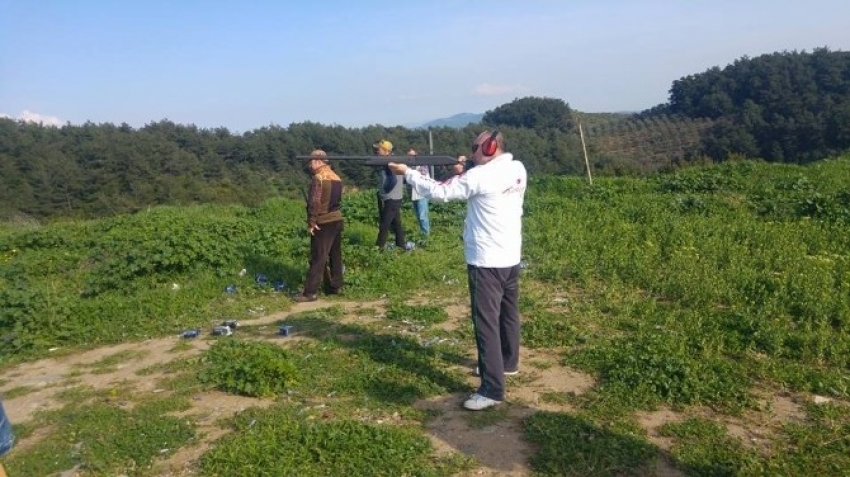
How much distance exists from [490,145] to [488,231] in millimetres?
606

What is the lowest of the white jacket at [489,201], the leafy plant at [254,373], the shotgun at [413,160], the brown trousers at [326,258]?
the leafy plant at [254,373]

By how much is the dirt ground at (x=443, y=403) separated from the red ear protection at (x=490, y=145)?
71.3 inches

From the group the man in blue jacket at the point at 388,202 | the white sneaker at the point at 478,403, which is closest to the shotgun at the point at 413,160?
the white sneaker at the point at 478,403

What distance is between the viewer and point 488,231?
4.57m

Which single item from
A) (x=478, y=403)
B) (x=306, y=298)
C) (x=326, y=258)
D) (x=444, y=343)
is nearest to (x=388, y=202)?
(x=326, y=258)

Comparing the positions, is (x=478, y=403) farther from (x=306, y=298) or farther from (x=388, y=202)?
(x=388, y=202)

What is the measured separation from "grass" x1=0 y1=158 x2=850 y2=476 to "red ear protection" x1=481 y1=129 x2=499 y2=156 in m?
1.82

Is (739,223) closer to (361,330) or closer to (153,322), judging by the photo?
(361,330)

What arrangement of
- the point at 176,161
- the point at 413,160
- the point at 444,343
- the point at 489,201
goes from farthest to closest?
the point at 176,161, the point at 444,343, the point at 413,160, the point at 489,201

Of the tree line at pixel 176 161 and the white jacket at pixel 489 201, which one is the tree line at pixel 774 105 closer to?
the tree line at pixel 176 161

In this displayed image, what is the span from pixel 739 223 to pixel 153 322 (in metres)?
8.15

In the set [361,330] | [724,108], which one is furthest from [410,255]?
[724,108]

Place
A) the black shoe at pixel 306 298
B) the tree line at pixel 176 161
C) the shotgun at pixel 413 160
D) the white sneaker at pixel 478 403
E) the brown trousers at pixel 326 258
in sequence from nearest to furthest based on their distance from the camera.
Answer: the white sneaker at pixel 478 403, the shotgun at pixel 413 160, the brown trousers at pixel 326 258, the black shoe at pixel 306 298, the tree line at pixel 176 161

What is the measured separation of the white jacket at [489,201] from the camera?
448 centimetres
